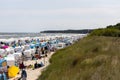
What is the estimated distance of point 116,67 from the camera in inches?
509

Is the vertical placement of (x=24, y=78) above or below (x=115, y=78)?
below

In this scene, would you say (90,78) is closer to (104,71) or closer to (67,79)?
(104,71)

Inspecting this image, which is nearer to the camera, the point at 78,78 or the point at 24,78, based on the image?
the point at 78,78

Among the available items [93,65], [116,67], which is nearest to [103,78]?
[116,67]

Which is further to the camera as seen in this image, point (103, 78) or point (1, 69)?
point (1, 69)

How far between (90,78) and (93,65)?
14.7ft

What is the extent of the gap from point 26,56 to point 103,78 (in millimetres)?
30917

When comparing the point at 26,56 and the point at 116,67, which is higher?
the point at 116,67

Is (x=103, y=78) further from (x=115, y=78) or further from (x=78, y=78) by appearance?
(x=78, y=78)

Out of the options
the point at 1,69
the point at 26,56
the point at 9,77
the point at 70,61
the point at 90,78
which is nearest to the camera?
the point at 90,78

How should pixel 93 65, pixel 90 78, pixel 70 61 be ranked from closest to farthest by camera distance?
pixel 90 78
pixel 93 65
pixel 70 61

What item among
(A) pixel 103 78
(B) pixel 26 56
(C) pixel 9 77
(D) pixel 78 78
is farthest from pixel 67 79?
(B) pixel 26 56

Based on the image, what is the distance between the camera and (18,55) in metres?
38.4

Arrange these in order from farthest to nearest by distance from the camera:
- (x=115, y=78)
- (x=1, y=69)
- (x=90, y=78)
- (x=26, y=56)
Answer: (x=26, y=56) → (x=1, y=69) → (x=90, y=78) → (x=115, y=78)
